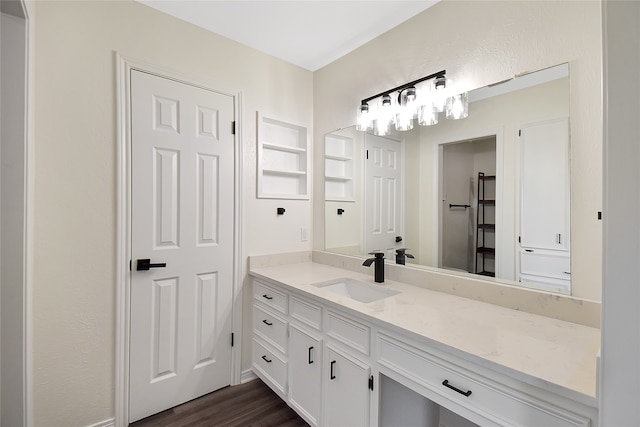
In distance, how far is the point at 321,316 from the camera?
61.2 inches

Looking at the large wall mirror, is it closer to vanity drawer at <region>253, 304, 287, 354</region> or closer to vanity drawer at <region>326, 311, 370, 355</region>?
vanity drawer at <region>326, 311, 370, 355</region>

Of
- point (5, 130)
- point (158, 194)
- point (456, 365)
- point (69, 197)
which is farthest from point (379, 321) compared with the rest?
point (5, 130)

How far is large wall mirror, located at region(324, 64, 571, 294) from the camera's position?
1290mm

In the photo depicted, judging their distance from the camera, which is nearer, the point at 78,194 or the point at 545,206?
the point at 545,206

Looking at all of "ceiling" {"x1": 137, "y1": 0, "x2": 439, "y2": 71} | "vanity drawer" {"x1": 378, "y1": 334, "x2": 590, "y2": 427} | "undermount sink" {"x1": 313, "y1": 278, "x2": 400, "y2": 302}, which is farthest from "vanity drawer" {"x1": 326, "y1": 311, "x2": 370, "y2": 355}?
"ceiling" {"x1": 137, "y1": 0, "x2": 439, "y2": 71}

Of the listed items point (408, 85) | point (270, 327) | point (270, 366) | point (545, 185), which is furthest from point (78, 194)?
point (545, 185)

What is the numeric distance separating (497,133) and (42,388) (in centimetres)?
269

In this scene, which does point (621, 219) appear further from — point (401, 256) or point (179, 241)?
point (179, 241)

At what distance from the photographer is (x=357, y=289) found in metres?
1.90

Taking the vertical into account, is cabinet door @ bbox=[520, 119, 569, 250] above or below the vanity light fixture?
below

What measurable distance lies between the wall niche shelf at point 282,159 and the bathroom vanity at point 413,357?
739 mm

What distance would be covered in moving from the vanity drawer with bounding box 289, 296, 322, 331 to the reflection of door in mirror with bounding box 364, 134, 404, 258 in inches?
27.1

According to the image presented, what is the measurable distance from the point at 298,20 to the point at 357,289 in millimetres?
1835

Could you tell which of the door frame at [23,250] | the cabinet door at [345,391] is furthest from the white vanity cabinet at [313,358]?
the door frame at [23,250]
